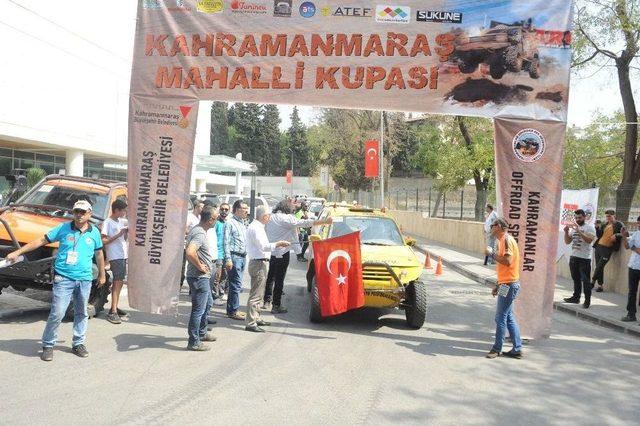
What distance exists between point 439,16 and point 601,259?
790cm

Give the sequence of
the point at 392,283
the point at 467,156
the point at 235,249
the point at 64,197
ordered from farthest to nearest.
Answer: the point at 467,156
the point at 64,197
the point at 235,249
the point at 392,283

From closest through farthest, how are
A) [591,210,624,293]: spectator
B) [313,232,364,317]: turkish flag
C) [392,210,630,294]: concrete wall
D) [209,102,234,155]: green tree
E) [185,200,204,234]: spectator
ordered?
[313,232,364,317]: turkish flag
[185,200,204,234]: spectator
[591,210,624,293]: spectator
[392,210,630,294]: concrete wall
[209,102,234,155]: green tree

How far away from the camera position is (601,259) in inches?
527

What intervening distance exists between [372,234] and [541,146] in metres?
3.30

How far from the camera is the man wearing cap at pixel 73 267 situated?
6594 millimetres

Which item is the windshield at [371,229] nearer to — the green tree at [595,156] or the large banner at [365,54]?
the large banner at [365,54]

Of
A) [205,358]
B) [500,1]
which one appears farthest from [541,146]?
[205,358]

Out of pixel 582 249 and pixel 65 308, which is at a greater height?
pixel 582 249

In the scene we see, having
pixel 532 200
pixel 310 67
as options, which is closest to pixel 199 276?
pixel 310 67

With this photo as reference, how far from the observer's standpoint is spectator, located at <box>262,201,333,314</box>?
9445 mm

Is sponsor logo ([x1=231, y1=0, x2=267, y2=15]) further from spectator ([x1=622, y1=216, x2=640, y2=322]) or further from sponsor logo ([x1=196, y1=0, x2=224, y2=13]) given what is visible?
spectator ([x1=622, y1=216, x2=640, y2=322])

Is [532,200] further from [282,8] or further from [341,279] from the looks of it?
[282,8]

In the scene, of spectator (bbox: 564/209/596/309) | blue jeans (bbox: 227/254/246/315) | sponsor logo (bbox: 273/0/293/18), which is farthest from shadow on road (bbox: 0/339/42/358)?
spectator (bbox: 564/209/596/309)

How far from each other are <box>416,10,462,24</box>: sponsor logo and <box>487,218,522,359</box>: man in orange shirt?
3.02 metres
